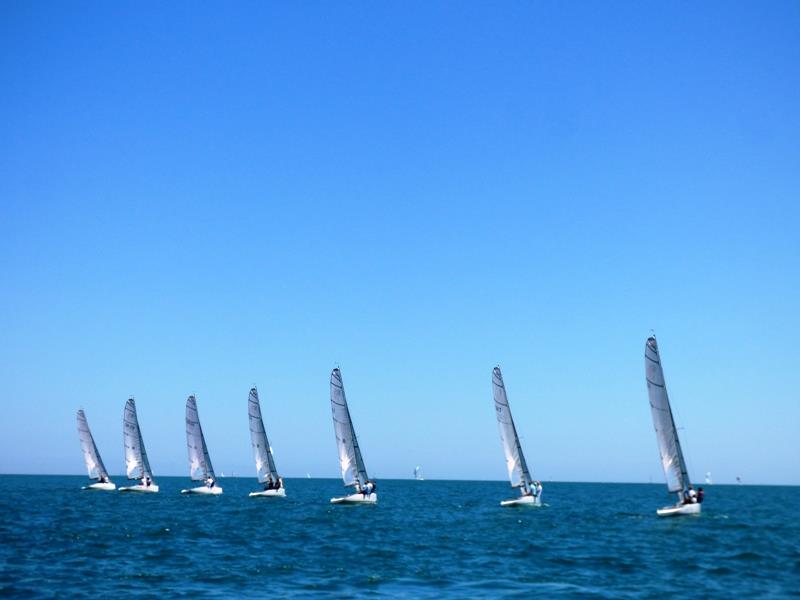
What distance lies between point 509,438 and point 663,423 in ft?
49.5

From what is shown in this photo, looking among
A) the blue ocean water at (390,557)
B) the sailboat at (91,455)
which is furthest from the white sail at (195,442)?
the blue ocean water at (390,557)

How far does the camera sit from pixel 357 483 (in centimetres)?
6506

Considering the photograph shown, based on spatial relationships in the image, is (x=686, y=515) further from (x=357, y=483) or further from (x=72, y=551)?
(x=72, y=551)

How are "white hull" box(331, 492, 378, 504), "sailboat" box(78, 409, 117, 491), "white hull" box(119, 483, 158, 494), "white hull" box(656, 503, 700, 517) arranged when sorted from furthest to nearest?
1. "sailboat" box(78, 409, 117, 491)
2. "white hull" box(119, 483, 158, 494)
3. "white hull" box(331, 492, 378, 504)
4. "white hull" box(656, 503, 700, 517)

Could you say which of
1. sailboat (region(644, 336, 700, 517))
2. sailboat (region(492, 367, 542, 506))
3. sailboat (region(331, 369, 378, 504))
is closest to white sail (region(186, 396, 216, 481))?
sailboat (region(331, 369, 378, 504))

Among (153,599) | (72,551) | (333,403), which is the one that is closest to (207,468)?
(333,403)

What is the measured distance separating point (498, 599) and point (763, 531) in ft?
99.5

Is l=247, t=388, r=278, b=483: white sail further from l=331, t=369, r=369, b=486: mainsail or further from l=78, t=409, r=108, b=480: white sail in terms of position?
l=78, t=409, r=108, b=480: white sail

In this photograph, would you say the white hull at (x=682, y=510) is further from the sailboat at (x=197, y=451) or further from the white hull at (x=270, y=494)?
the sailboat at (x=197, y=451)

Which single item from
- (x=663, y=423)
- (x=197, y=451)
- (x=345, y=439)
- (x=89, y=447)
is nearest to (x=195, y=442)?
(x=197, y=451)

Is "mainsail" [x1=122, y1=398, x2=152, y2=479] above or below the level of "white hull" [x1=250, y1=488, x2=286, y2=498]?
above

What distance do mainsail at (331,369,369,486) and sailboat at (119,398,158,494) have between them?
102 ft

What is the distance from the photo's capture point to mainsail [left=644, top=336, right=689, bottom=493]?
48875 millimetres

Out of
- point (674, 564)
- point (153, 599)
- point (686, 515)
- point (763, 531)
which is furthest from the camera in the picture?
→ point (686, 515)
